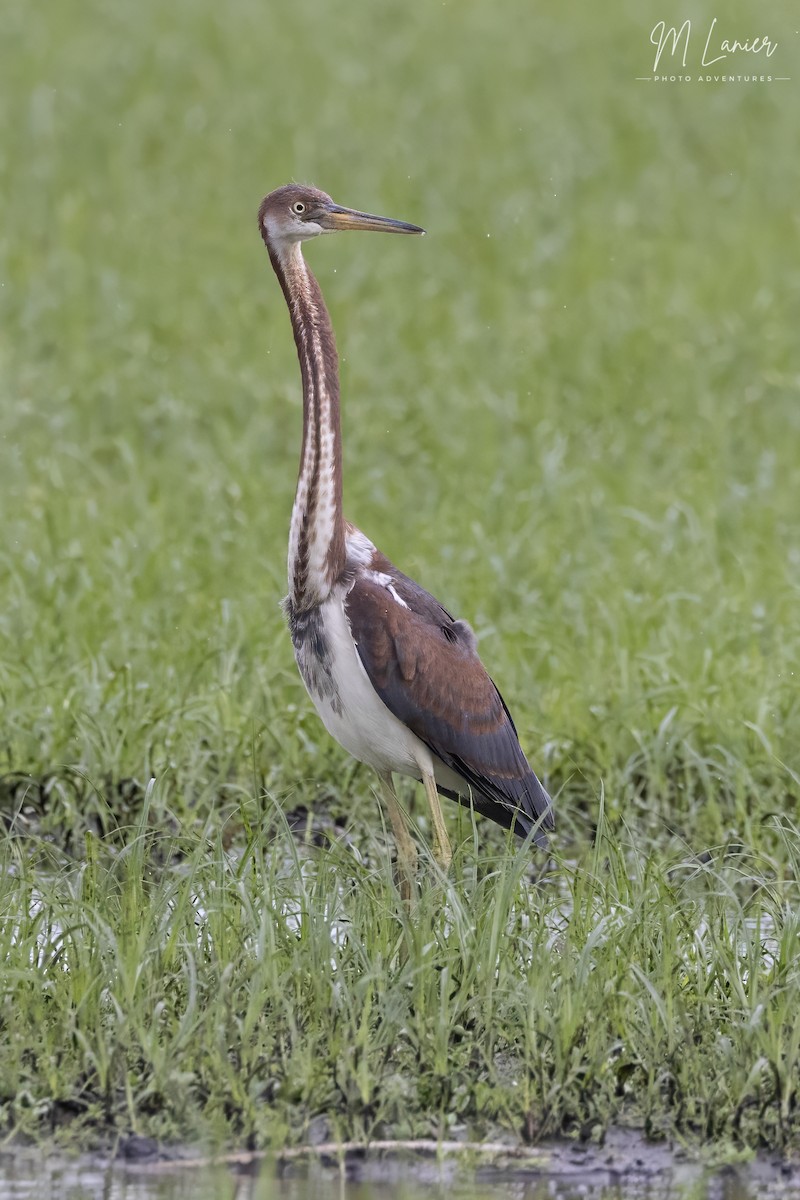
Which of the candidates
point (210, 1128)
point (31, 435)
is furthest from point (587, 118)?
point (210, 1128)

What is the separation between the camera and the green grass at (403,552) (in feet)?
13.5

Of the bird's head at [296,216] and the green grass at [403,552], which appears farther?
the bird's head at [296,216]

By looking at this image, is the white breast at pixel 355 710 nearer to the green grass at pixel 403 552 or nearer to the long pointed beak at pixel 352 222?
the green grass at pixel 403 552

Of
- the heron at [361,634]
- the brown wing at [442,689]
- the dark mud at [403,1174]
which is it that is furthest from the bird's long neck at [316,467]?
the dark mud at [403,1174]

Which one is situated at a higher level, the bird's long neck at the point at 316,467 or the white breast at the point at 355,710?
the bird's long neck at the point at 316,467

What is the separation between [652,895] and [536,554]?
371 centimetres

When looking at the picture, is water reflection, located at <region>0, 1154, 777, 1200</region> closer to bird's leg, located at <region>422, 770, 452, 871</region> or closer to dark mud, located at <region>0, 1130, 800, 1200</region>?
dark mud, located at <region>0, 1130, 800, 1200</region>

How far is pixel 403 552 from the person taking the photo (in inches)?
325

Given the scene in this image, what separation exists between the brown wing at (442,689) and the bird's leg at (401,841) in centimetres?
17

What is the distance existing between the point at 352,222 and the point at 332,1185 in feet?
8.38

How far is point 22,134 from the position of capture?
1392cm

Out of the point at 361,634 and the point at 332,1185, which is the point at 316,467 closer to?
the point at 361,634
